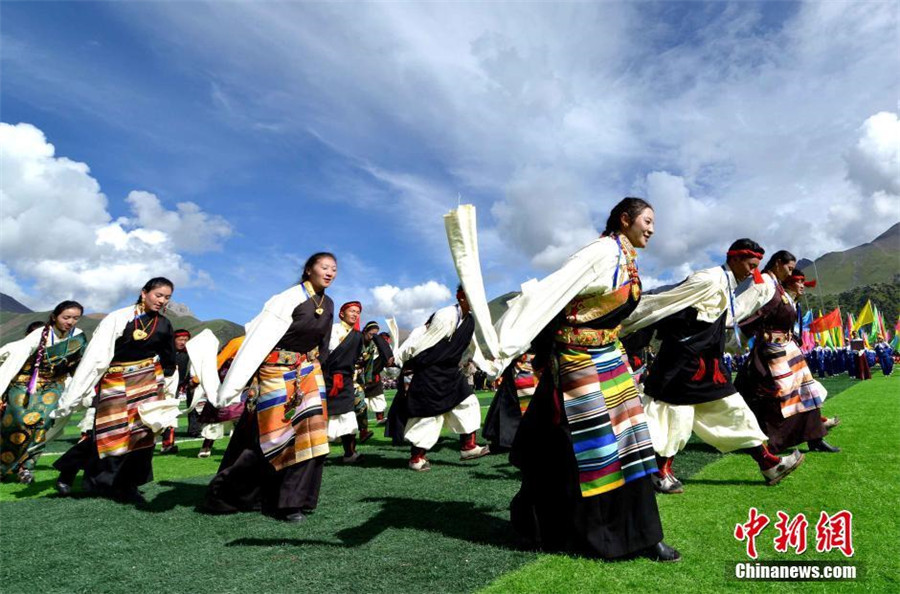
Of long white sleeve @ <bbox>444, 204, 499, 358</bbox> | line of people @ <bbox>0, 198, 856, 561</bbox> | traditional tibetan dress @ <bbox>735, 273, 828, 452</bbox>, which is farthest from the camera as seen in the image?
traditional tibetan dress @ <bbox>735, 273, 828, 452</bbox>

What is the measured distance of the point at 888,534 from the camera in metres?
3.28

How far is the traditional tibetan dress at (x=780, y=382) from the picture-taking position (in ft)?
19.0

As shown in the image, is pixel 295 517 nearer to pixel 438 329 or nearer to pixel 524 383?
pixel 438 329

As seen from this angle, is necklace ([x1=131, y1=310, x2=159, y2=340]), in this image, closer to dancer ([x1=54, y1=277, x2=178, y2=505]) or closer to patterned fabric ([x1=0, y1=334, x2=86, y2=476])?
dancer ([x1=54, y1=277, x2=178, y2=505])

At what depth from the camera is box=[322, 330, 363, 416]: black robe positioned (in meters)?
7.79

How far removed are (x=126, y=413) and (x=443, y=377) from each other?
3.67 meters

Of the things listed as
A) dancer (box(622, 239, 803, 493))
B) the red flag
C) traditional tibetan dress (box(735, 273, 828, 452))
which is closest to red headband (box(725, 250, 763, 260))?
dancer (box(622, 239, 803, 493))

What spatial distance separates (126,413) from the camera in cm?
563

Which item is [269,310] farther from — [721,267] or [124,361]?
[721,267]

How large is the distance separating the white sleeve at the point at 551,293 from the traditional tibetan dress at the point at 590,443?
0.04 meters

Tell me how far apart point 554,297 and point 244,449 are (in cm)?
329

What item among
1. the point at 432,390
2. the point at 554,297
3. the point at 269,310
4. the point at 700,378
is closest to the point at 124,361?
the point at 269,310

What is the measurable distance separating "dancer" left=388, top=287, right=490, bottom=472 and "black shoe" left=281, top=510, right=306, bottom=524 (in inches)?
106

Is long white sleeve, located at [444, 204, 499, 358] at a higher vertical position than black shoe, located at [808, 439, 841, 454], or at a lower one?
higher
